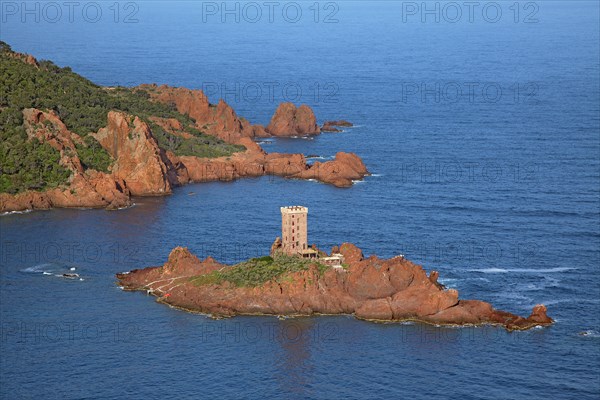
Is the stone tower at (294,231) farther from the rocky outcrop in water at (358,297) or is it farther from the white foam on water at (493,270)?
the white foam on water at (493,270)

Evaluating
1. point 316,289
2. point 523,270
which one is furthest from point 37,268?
point 523,270

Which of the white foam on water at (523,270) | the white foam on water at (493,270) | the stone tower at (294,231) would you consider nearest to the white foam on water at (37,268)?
the stone tower at (294,231)

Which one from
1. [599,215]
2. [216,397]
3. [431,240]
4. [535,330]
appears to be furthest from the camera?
[599,215]

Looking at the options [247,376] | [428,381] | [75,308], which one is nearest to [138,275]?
[75,308]

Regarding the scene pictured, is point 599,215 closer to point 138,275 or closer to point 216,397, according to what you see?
point 138,275

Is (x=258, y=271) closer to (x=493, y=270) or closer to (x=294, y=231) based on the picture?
(x=294, y=231)

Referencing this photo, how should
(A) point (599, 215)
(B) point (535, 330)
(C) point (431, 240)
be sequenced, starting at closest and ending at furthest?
(B) point (535, 330), (C) point (431, 240), (A) point (599, 215)
